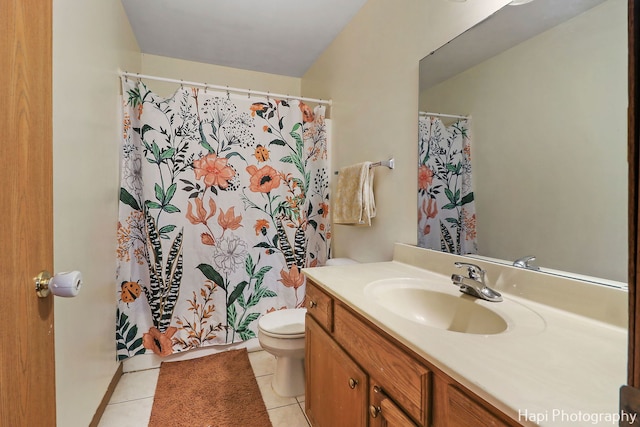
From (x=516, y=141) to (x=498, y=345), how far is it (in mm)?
746

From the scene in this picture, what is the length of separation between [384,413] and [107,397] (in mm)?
1675

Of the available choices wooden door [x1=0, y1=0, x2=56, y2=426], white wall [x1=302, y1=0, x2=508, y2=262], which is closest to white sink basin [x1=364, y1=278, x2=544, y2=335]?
white wall [x1=302, y1=0, x2=508, y2=262]

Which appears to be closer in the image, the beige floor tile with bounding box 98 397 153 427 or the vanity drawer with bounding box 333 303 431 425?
the vanity drawer with bounding box 333 303 431 425

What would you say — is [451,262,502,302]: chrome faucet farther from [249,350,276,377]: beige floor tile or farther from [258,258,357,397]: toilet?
[249,350,276,377]: beige floor tile

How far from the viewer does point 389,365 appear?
0.78 metres

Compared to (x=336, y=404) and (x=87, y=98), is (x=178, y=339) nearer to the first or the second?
(x=336, y=404)

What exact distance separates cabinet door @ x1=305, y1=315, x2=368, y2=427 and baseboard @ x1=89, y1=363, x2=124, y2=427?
1.07 metres

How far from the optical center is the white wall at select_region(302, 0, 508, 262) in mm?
1377

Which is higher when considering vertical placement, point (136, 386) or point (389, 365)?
point (389, 365)

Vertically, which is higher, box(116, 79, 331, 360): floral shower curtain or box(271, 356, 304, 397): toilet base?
box(116, 79, 331, 360): floral shower curtain

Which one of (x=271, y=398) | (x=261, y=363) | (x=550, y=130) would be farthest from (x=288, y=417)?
(x=550, y=130)

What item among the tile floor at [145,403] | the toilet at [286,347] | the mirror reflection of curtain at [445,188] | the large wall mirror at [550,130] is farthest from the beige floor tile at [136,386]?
the large wall mirror at [550,130]

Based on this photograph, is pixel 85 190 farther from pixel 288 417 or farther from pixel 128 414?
pixel 288 417

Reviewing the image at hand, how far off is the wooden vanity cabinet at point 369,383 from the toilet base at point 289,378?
333 mm
